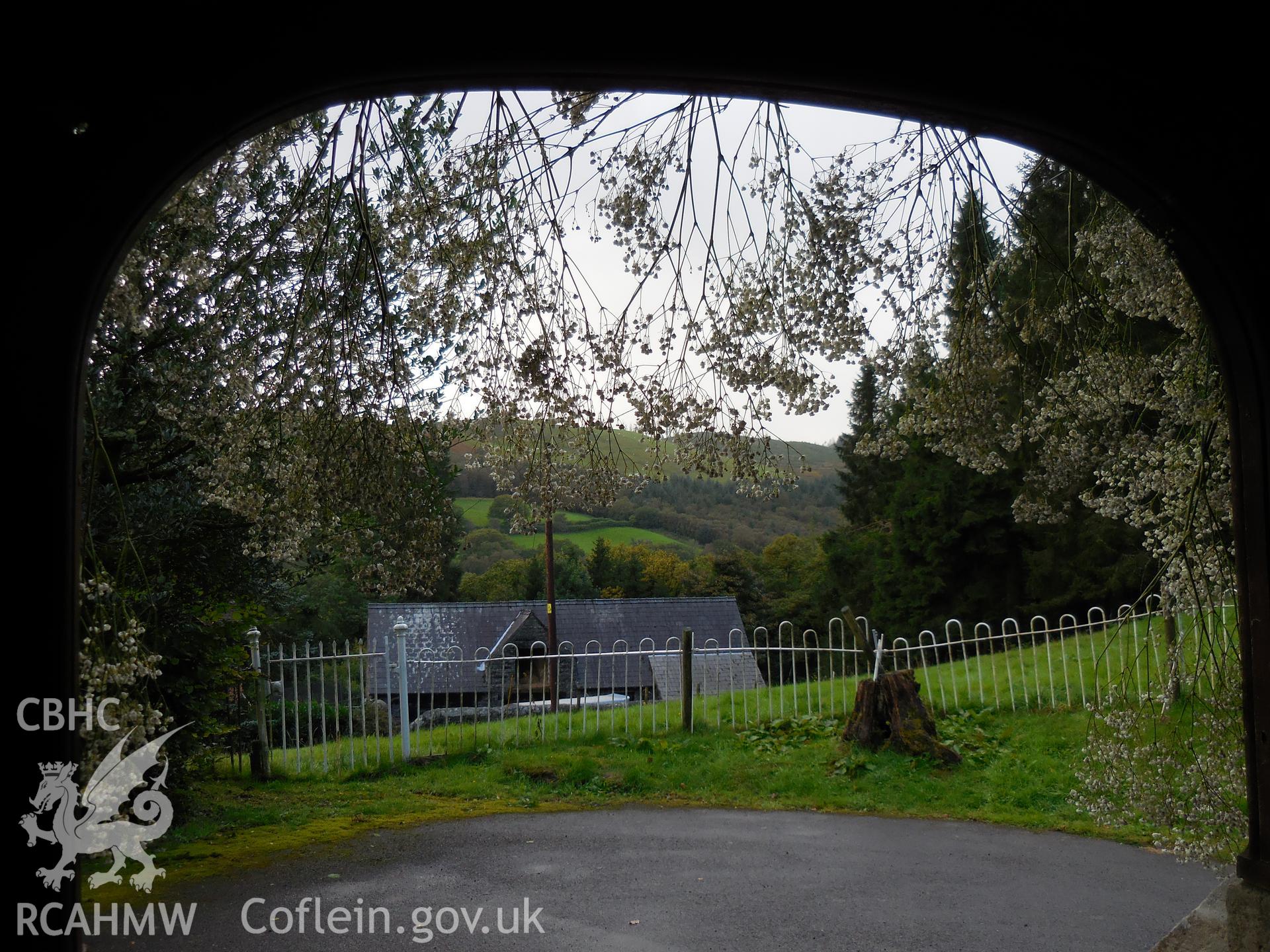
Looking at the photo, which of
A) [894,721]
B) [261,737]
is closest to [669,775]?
[894,721]

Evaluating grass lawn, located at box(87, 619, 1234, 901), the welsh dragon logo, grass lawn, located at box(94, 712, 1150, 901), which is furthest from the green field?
the welsh dragon logo

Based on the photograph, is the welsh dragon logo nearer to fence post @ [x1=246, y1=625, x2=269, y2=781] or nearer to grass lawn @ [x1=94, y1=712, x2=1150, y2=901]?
grass lawn @ [x1=94, y1=712, x2=1150, y2=901]

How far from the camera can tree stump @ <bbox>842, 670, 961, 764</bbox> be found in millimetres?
7766

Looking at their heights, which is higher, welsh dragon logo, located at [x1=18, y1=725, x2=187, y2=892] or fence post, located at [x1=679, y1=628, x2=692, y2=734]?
welsh dragon logo, located at [x1=18, y1=725, x2=187, y2=892]

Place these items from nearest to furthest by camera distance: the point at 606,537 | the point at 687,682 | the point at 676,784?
1. the point at 676,784
2. the point at 687,682
3. the point at 606,537

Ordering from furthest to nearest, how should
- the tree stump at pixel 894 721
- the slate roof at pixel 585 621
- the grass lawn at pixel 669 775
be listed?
the slate roof at pixel 585 621, the tree stump at pixel 894 721, the grass lawn at pixel 669 775

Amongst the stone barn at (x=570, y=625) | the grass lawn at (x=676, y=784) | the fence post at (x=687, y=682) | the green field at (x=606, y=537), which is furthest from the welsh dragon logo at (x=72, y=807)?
the green field at (x=606, y=537)

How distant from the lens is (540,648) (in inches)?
830

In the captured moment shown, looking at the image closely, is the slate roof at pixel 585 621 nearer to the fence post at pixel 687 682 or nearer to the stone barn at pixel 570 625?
the stone barn at pixel 570 625

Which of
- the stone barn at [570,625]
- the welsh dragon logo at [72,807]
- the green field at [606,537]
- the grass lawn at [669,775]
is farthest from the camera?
the green field at [606,537]

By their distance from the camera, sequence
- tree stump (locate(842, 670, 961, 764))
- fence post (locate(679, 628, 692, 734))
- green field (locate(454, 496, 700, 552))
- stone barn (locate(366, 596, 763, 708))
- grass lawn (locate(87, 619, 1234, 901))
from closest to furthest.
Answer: grass lawn (locate(87, 619, 1234, 901)), tree stump (locate(842, 670, 961, 764)), fence post (locate(679, 628, 692, 734)), stone barn (locate(366, 596, 763, 708)), green field (locate(454, 496, 700, 552))

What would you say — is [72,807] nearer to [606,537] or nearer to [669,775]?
[669,775]

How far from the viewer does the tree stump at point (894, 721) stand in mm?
7766

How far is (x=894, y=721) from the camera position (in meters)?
7.95
